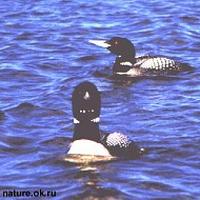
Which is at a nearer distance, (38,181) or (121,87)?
(38,181)

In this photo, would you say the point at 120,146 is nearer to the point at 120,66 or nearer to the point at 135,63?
the point at 120,66

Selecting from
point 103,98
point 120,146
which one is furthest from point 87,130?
point 103,98

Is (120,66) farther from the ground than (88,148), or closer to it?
farther from the ground

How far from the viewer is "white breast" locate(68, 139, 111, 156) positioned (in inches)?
514

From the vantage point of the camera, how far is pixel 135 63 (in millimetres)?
20281

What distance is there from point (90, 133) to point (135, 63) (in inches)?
287

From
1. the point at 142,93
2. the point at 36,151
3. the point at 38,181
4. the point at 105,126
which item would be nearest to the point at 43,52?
the point at 142,93

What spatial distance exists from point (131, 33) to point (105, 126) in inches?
380

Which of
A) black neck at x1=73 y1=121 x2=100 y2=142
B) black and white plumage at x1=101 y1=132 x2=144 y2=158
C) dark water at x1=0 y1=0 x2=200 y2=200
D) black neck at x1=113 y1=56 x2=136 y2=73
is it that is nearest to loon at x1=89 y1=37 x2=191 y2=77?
black neck at x1=113 y1=56 x2=136 y2=73

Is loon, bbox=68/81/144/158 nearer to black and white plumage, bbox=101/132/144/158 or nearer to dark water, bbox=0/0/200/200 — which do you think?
black and white plumage, bbox=101/132/144/158

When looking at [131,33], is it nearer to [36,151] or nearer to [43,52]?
[43,52]

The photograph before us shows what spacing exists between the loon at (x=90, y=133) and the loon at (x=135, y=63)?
247 inches

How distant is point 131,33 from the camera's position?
80.7ft

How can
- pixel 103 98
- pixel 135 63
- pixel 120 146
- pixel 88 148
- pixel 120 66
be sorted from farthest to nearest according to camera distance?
pixel 135 63 < pixel 120 66 < pixel 103 98 < pixel 120 146 < pixel 88 148
